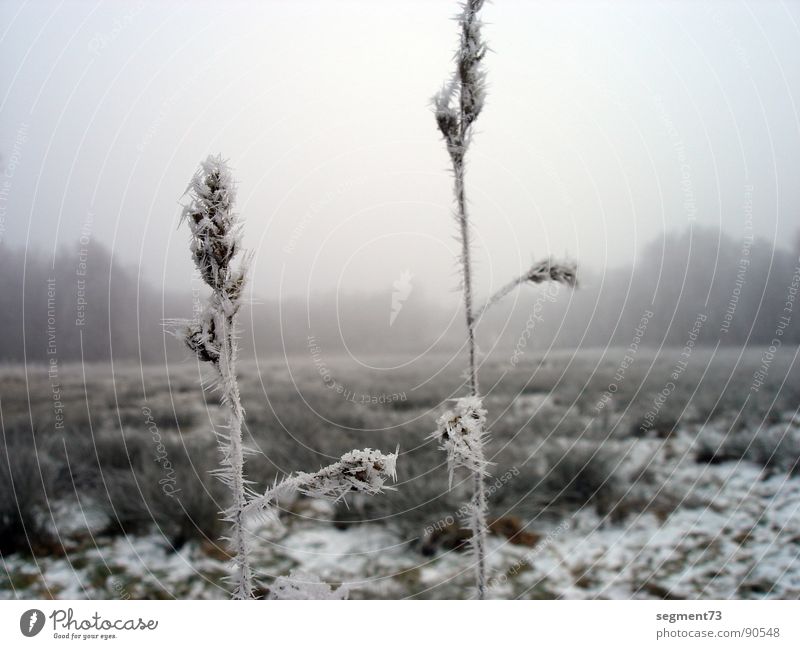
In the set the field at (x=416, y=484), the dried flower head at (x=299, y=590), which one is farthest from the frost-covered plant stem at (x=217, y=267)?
the field at (x=416, y=484)

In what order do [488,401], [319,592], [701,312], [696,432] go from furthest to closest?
[488,401]
[696,432]
[701,312]
[319,592]

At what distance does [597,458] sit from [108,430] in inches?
76.1

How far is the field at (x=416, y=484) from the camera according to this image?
1.53m

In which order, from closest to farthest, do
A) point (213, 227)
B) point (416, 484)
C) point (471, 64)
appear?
1. point (213, 227)
2. point (471, 64)
3. point (416, 484)

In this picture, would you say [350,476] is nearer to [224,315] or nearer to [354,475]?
[354,475]

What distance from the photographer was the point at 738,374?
2.44 m

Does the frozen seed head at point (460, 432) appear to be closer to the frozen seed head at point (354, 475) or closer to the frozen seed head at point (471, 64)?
the frozen seed head at point (354, 475)

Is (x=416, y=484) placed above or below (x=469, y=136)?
below

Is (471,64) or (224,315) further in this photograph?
(471,64)

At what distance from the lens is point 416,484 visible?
1.98 metres

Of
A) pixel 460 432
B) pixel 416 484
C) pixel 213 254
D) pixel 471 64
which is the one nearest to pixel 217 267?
pixel 213 254

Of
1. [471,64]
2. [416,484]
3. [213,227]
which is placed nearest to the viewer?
[213,227]
